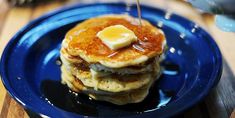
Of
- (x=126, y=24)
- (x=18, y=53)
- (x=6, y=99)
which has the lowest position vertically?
(x=6, y=99)

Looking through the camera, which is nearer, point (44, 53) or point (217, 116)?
point (217, 116)

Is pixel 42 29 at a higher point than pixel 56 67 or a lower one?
higher

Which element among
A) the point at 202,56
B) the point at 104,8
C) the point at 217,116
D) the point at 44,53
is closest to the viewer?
the point at 217,116

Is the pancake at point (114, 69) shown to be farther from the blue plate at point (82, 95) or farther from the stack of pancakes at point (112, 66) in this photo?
the blue plate at point (82, 95)

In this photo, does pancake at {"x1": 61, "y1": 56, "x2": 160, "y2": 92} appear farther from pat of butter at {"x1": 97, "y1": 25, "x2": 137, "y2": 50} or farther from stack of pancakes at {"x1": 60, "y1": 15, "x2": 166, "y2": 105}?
pat of butter at {"x1": 97, "y1": 25, "x2": 137, "y2": 50}

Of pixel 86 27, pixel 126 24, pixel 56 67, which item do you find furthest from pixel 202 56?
pixel 56 67

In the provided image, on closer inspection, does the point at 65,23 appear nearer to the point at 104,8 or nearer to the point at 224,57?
the point at 104,8

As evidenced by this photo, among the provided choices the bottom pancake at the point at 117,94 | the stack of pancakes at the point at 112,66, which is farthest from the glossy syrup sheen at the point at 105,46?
the bottom pancake at the point at 117,94

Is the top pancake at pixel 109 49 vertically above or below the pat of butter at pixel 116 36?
below
